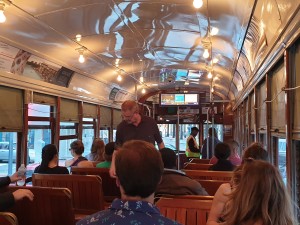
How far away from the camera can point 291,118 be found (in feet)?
10.2

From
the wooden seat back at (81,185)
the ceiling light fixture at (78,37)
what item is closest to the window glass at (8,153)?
the ceiling light fixture at (78,37)

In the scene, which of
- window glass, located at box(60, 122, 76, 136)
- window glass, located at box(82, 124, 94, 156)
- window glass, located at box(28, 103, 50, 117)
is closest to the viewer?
window glass, located at box(28, 103, 50, 117)

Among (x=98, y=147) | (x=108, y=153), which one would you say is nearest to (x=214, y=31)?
(x=108, y=153)

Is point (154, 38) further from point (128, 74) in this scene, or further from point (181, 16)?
point (128, 74)

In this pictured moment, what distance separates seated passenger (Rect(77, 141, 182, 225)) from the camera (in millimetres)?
1229

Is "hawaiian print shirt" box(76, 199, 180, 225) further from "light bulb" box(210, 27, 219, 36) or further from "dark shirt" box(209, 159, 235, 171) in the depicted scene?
"light bulb" box(210, 27, 219, 36)

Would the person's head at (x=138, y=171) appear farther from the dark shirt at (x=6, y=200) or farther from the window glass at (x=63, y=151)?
the window glass at (x=63, y=151)

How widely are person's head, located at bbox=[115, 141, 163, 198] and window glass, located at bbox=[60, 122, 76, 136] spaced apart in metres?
5.96

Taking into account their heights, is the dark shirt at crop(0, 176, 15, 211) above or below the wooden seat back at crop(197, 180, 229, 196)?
above

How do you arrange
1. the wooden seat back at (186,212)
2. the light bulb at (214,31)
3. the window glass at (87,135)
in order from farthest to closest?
the window glass at (87,135) < the light bulb at (214,31) < the wooden seat back at (186,212)

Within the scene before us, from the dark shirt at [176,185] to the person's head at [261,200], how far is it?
0.91 m

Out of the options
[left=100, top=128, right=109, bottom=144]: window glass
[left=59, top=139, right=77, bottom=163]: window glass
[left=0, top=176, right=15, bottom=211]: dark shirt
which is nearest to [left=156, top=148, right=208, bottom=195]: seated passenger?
[left=0, top=176, right=15, bottom=211]: dark shirt

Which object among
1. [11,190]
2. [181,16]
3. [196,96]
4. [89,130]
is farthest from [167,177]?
[196,96]

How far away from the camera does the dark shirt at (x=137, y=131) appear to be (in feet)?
12.8
